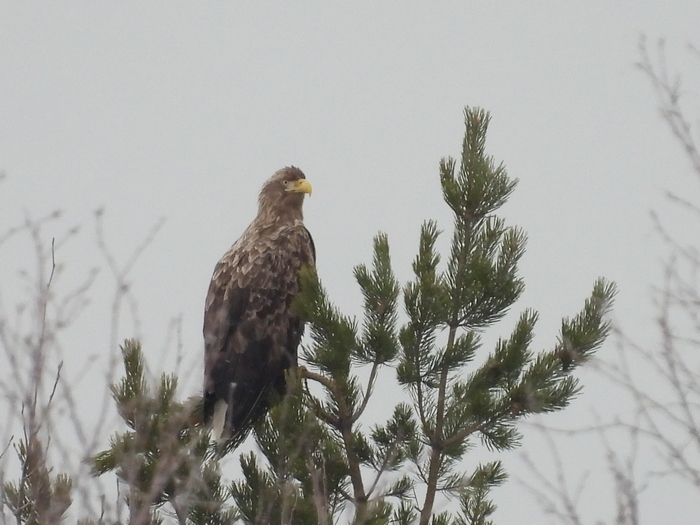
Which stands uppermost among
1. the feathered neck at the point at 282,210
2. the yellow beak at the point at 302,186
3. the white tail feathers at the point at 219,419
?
the yellow beak at the point at 302,186

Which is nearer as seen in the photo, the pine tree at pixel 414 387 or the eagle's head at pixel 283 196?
the pine tree at pixel 414 387

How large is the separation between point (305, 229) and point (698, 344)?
4.03 meters

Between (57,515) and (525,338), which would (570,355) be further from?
(57,515)

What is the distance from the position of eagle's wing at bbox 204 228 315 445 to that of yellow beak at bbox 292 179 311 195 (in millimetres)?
537

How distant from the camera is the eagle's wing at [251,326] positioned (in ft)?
→ 20.5

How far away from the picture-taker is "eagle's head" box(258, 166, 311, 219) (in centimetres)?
761

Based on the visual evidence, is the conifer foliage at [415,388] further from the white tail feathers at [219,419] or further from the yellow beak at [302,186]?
the yellow beak at [302,186]

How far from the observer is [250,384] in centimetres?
640

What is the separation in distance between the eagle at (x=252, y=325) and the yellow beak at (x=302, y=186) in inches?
13.2

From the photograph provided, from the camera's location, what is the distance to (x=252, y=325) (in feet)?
21.7

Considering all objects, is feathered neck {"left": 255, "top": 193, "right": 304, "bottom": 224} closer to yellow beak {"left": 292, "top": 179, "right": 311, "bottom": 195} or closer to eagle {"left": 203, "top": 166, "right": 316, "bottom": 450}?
yellow beak {"left": 292, "top": 179, "right": 311, "bottom": 195}

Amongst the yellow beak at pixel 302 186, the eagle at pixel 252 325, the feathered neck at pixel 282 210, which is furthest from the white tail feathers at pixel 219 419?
the yellow beak at pixel 302 186

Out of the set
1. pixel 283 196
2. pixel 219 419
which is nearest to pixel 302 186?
pixel 283 196

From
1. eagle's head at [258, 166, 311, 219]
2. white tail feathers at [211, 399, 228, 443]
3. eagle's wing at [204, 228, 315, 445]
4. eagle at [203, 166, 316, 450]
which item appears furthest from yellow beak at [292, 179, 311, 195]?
white tail feathers at [211, 399, 228, 443]
